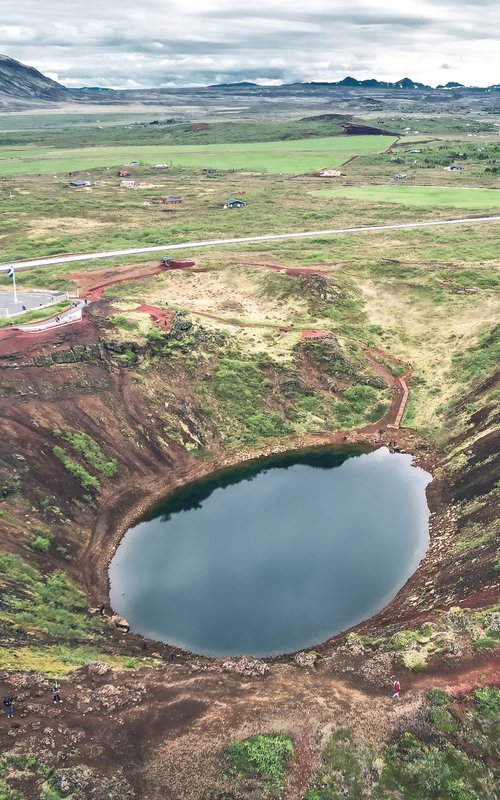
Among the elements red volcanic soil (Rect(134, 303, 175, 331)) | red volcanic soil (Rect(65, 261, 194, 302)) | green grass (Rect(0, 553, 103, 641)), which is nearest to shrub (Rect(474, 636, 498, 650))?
green grass (Rect(0, 553, 103, 641))

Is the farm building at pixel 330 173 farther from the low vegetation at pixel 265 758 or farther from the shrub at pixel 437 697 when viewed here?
the low vegetation at pixel 265 758

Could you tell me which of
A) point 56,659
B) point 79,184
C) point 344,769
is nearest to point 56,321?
point 56,659

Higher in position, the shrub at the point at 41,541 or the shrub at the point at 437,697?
the shrub at the point at 437,697

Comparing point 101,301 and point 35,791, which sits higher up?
point 101,301

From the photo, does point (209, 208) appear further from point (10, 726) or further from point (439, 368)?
point (10, 726)

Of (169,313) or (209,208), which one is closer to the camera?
(169,313)

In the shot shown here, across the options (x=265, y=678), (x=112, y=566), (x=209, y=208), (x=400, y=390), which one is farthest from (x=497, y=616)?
(x=209, y=208)

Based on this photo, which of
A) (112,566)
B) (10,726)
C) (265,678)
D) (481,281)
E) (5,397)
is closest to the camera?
(10,726)

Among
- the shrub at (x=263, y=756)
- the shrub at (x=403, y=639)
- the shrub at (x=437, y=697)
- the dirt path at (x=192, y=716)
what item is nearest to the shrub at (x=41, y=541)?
the dirt path at (x=192, y=716)
